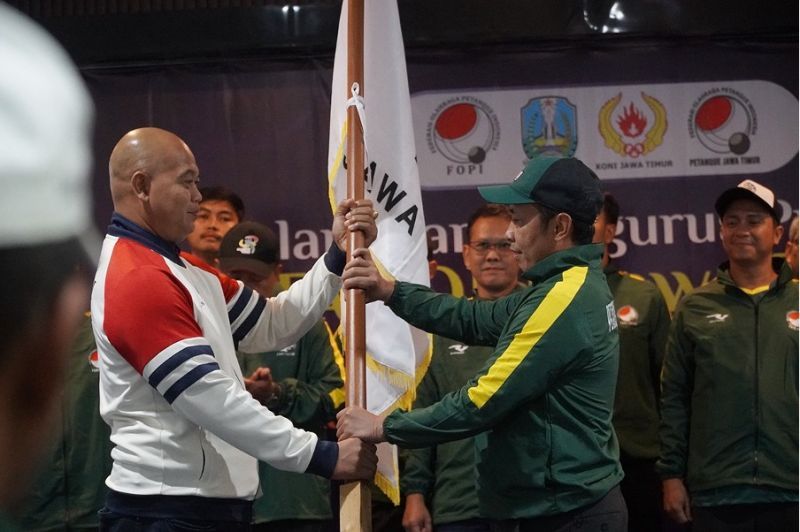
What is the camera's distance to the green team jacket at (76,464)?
16.3 feet

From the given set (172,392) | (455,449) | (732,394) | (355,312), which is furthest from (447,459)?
(172,392)

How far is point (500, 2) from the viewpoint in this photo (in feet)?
17.9

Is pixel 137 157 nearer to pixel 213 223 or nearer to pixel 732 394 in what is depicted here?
pixel 213 223

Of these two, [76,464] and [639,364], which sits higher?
[639,364]

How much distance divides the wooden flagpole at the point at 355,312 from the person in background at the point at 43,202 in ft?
2.79

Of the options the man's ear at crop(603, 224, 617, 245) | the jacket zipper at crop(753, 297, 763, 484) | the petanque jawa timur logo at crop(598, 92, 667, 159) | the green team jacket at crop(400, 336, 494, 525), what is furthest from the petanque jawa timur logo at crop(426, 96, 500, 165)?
the jacket zipper at crop(753, 297, 763, 484)

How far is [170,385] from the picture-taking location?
2.93 m

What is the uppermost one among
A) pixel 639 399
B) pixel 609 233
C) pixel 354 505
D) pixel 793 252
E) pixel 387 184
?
pixel 387 184

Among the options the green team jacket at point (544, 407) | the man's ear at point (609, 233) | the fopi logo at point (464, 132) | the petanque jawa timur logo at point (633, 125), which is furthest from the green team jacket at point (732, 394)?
the green team jacket at point (544, 407)

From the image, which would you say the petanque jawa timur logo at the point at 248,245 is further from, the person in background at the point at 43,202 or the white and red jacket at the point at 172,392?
the white and red jacket at the point at 172,392

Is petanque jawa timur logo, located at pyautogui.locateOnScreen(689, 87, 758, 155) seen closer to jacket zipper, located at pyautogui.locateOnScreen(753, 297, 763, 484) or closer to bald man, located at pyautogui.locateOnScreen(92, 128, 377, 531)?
jacket zipper, located at pyautogui.locateOnScreen(753, 297, 763, 484)

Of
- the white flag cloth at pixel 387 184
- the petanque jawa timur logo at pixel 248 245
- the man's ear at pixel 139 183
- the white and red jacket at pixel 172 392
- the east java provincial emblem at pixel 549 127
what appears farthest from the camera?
the east java provincial emblem at pixel 549 127

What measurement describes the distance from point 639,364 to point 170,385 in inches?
101

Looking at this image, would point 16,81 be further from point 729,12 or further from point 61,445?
point 729,12
